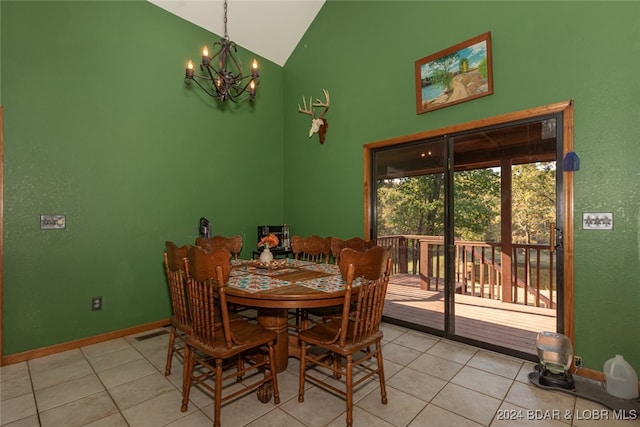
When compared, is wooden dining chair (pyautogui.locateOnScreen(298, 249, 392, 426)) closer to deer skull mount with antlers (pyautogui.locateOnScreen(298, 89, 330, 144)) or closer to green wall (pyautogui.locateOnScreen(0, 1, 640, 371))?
green wall (pyautogui.locateOnScreen(0, 1, 640, 371))

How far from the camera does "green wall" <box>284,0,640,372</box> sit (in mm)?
2260

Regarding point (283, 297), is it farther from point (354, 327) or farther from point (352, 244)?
point (352, 244)

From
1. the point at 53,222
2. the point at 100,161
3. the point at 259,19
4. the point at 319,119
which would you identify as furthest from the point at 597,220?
the point at 53,222

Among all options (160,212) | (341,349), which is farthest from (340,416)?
(160,212)

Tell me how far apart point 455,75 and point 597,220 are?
1.78 metres

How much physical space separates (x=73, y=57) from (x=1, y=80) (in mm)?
607

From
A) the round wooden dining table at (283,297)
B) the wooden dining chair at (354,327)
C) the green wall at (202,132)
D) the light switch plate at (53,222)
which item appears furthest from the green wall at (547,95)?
the light switch plate at (53,222)

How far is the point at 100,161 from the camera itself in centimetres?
313

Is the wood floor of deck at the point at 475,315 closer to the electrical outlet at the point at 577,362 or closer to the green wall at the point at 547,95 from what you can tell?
the electrical outlet at the point at 577,362

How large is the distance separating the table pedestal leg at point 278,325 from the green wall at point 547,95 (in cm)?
178

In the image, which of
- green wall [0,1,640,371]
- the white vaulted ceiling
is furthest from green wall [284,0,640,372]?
the white vaulted ceiling

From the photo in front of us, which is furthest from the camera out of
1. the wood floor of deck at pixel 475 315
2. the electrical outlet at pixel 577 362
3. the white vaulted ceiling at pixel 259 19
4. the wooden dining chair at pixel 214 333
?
the white vaulted ceiling at pixel 259 19

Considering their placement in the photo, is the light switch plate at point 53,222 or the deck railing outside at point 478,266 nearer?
the light switch plate at point 53,222

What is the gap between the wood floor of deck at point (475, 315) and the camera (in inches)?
125
